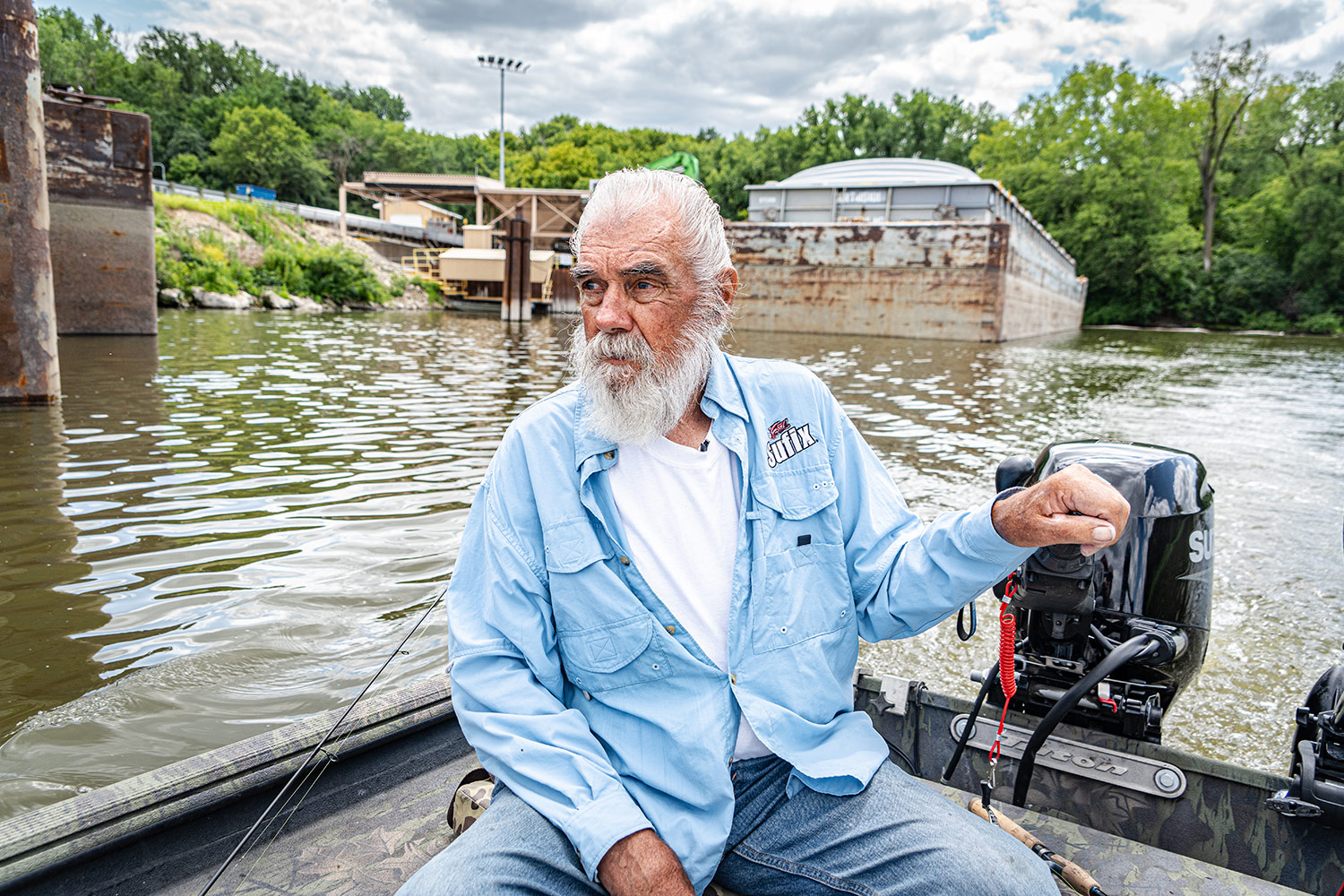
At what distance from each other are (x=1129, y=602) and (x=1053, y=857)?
82 cm

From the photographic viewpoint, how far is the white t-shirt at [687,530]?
1.88 m

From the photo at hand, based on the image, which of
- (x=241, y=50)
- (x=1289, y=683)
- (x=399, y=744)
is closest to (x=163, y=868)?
(x=399, y=744)

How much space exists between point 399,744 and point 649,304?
1582 mm

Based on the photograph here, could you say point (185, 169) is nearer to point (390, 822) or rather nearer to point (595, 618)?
point (390, 822)

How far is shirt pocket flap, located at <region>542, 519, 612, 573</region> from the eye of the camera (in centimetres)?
182

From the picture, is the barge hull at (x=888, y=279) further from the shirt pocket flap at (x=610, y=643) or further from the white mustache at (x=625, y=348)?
the shirt pocket flap at (x=610, y=643)

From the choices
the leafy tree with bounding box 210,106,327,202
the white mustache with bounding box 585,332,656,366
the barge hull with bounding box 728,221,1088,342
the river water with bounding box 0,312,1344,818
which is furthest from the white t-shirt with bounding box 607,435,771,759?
the leafy tree with bounding box 210,106,327,202

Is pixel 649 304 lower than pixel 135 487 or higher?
higher

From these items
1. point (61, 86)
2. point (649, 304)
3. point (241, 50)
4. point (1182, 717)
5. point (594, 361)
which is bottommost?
point (1182, 717)

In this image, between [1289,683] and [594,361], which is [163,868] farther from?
[1289,683]

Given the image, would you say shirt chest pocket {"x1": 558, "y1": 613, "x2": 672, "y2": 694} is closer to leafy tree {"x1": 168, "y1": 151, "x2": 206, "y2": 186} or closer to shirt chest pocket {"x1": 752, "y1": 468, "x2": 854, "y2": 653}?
shirt chest pocket {"x1": 752, "y1": 468, "x2": 854, "y2": 653}

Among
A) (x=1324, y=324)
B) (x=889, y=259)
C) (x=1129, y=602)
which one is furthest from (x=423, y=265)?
(x=1324, y=324)

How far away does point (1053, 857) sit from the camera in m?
2.07

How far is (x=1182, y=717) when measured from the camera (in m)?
3.82
